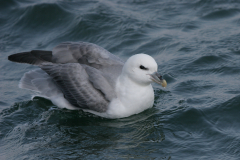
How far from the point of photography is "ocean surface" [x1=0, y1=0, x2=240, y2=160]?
5.44 meters

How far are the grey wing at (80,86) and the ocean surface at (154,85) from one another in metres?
0.30

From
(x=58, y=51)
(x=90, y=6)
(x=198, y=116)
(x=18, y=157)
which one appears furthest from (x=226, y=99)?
(x=90, y=6)

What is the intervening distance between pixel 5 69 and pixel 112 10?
3.54m

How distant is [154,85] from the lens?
7.55 metres

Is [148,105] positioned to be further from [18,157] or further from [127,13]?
[127,13]

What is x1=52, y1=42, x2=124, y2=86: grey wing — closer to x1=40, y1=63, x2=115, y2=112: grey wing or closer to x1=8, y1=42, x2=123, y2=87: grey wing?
x1=8, y1=42, x2=123, y2=87: grey wing

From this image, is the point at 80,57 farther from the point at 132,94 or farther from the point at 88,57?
the point at 132,94

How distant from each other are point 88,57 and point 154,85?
5.35 ft

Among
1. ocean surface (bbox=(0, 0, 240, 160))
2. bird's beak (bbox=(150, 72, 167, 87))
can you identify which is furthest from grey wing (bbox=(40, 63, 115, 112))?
bird's beak (bbox=(150, 72, 167, 87))

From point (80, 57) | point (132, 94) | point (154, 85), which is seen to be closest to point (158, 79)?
point (132, 94)

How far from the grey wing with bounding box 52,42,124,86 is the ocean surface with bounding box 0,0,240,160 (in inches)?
34.7

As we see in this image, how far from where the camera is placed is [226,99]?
6520 mm

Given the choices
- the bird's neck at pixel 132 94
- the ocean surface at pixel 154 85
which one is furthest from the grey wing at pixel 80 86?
the ocean surface at pixel 154 85

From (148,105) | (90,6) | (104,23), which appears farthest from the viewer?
(90,6)
